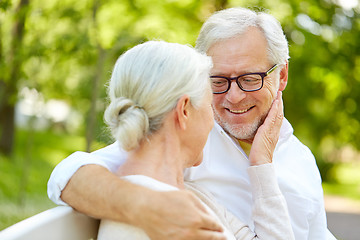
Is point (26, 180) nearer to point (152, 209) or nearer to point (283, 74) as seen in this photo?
point (283, 74)

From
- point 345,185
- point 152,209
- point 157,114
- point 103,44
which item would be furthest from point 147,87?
point 345,185

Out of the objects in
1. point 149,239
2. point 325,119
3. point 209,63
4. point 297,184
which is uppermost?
point 209,63

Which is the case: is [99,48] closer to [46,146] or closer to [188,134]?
[188,134]

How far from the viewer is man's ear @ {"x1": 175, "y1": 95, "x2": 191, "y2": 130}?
1760mm

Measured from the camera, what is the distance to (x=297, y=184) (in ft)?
8.55

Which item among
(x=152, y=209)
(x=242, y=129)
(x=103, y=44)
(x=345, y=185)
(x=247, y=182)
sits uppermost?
(x=152, y=209)

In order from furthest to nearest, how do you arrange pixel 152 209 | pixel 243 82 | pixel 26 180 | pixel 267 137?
pixel 26 180 < pixel 243 82 < pixel 267 137 < pixel 152 209

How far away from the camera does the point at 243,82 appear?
8.84ft

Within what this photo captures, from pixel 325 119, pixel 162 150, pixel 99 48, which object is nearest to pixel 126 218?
pixel 162 150

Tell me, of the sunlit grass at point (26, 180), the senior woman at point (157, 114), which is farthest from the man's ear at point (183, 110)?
the sunlit grass at point (26, 180)

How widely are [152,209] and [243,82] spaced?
129 centimetres

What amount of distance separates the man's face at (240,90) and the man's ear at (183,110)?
0.88m

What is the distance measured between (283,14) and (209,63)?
6.82 metres

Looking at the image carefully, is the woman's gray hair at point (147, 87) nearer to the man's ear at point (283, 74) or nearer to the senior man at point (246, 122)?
the senior man at point (246, 122)
